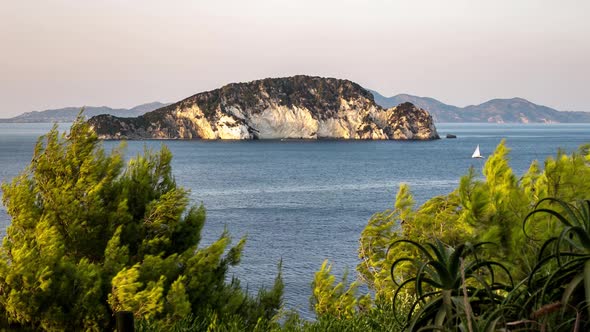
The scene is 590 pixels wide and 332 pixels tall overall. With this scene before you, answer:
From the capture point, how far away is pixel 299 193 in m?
→ 89.6

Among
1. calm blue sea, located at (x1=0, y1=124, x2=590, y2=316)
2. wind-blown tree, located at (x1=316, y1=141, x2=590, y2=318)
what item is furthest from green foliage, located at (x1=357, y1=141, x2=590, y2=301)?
calm blue sea, located at (x1=0, y1=124, x2=590, y2=316)

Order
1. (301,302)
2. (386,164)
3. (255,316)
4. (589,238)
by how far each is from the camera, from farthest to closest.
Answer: (386,164), (301,302), (255,316), (589,238)

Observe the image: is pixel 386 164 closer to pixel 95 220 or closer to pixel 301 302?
pixel 301 302

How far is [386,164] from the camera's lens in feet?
436

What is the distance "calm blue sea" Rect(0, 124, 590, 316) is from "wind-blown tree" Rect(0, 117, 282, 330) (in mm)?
3424

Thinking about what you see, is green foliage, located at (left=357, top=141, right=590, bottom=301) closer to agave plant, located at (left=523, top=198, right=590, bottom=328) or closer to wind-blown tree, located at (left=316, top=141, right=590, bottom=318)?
wind-blown tree, located at (left=316, top=141, right=590, bottom=318)

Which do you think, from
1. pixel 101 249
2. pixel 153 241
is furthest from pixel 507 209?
pixel 101 249

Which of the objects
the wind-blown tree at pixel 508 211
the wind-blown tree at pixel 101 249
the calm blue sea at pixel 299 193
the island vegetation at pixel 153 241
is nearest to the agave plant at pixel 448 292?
the wind-blown tree at pixel 508 211

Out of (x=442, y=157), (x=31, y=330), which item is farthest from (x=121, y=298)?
(x=442, y=157)

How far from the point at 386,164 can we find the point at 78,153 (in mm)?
115151

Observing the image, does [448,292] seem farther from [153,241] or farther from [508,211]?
[153,241]

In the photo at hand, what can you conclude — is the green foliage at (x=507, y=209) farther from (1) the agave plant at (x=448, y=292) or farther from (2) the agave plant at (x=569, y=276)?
(2) the agave plant at (x=569, y=276)

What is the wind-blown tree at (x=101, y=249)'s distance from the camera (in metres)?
15.8

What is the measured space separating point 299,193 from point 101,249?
233 ft
